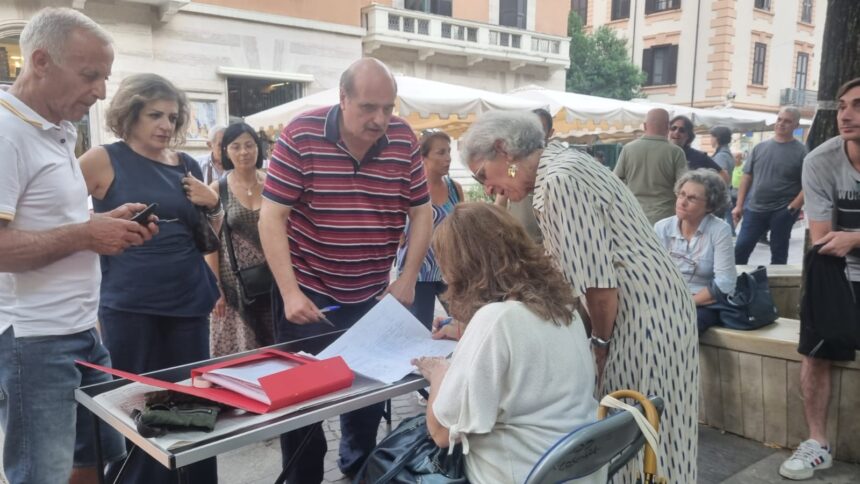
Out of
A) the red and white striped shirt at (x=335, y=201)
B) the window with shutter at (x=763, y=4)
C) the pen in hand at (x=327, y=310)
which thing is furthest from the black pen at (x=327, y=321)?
the window with shutter at (x=763, y=4)

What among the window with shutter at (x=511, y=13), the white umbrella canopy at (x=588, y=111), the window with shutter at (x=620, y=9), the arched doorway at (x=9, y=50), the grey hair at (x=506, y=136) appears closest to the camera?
the grey hair at (x=506, y=136)

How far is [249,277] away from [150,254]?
107cm

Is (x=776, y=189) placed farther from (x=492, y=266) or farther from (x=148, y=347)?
(x=148, y=347)

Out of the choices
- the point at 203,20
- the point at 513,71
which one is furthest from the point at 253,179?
the point at 513,71

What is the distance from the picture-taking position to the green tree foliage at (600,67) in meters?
25.5

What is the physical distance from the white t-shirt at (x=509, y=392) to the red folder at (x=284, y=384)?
30 cm

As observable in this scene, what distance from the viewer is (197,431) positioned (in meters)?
1.33

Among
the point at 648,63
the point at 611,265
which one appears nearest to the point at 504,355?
the point at 611,265

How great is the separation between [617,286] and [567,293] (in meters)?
0.27

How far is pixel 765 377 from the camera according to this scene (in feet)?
10.4

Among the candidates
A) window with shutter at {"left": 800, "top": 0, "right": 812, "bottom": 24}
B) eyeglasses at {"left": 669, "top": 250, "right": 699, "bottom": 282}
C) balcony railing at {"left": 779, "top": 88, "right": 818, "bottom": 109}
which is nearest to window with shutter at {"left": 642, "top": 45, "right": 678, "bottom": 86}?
balcony railing at {"left": 779, "top": 88, "right": 818, "bottom": 109}

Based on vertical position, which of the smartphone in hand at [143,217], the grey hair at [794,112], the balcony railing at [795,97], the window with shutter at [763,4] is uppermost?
the window with shutter at [763,4]

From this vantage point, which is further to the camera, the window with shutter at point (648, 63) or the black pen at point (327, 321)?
the window with shutter at point (648, 63)

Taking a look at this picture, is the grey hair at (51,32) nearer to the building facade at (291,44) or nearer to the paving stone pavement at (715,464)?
the paving stone pavement at (715,464)
